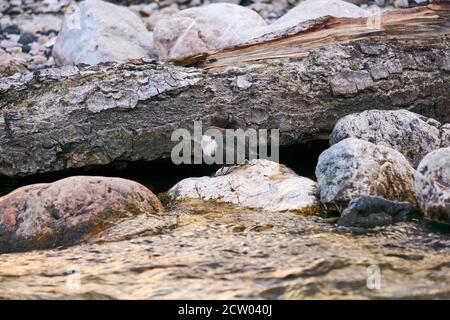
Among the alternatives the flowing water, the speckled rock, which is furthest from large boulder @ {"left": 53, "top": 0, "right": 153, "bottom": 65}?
the flowing water

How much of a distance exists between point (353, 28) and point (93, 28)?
3063mm

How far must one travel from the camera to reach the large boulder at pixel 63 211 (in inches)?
146

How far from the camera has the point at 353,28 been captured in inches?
213

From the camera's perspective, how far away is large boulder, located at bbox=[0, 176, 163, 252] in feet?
12.1

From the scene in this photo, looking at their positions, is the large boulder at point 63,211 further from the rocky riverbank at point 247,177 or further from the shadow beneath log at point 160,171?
the shadow beneath log at point 160,171

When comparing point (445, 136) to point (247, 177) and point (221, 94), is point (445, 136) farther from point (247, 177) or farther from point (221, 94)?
point (221, 94)

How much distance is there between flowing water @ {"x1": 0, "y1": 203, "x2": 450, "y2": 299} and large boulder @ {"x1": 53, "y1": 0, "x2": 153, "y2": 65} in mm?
3572

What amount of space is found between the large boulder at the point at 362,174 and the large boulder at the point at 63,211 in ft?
3.44

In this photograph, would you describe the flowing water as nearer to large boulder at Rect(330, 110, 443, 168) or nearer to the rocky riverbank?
the rocky riverbank

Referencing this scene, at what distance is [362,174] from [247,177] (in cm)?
79

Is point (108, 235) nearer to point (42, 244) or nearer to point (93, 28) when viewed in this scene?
point (42, 244)

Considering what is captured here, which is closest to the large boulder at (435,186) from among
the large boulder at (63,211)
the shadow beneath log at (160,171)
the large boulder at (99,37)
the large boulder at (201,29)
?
the shadow beneath log at (160,171)

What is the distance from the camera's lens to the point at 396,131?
462cm
